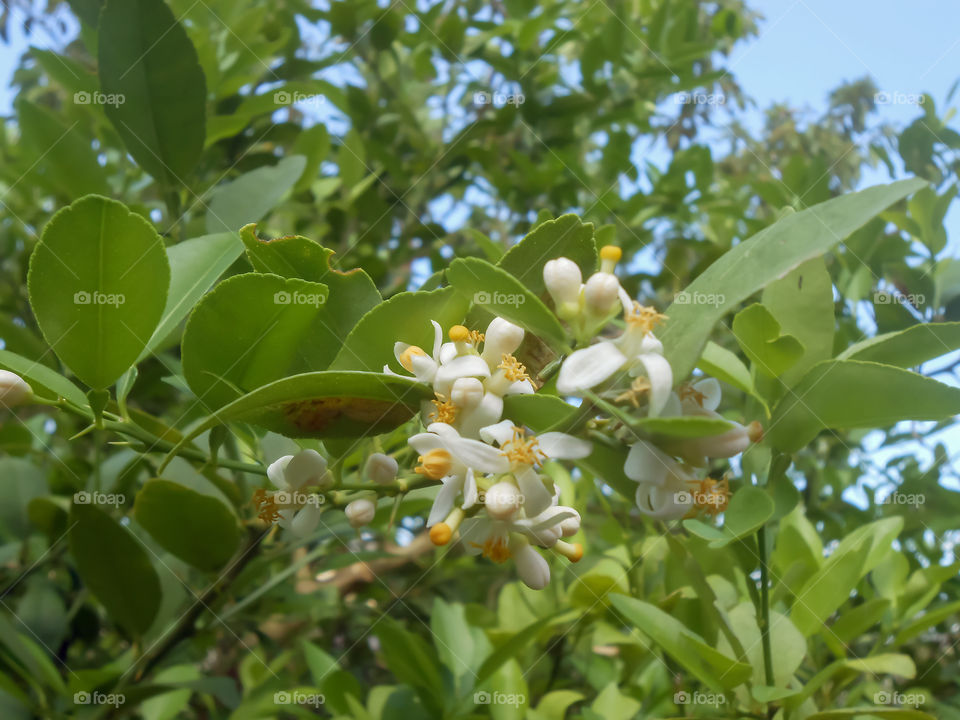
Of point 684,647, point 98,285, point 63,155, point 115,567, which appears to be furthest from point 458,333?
point 63,155

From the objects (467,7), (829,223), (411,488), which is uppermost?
(467,7)

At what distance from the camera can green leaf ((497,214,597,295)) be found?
565 mm

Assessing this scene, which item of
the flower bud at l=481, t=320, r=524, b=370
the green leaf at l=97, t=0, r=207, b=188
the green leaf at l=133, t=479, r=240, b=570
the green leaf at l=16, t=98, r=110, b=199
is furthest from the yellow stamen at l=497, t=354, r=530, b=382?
the green leaf at l=16, t=98, r=110, b=199

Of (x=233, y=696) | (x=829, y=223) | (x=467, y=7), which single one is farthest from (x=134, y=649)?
(x=467, y=7)

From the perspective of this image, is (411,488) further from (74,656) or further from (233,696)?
(74,656)

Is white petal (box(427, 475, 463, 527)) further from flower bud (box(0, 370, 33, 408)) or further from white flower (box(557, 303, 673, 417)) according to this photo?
flower bud (box(0, 370, 33, 408))

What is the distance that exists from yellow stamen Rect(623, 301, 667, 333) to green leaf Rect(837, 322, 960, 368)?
0.21 m

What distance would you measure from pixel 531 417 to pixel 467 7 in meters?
1.65

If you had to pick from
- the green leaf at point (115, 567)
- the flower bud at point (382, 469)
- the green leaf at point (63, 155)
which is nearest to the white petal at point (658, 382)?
the flower bud at point (382, 469)

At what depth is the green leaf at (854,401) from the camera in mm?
566

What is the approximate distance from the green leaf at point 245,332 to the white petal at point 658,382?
24 centimetres

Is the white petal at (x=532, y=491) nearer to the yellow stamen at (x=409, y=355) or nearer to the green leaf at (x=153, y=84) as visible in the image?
the yellow stamen at (x=409, y=355)

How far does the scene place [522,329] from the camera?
0.57 meters

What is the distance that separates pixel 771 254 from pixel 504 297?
0.18 m
